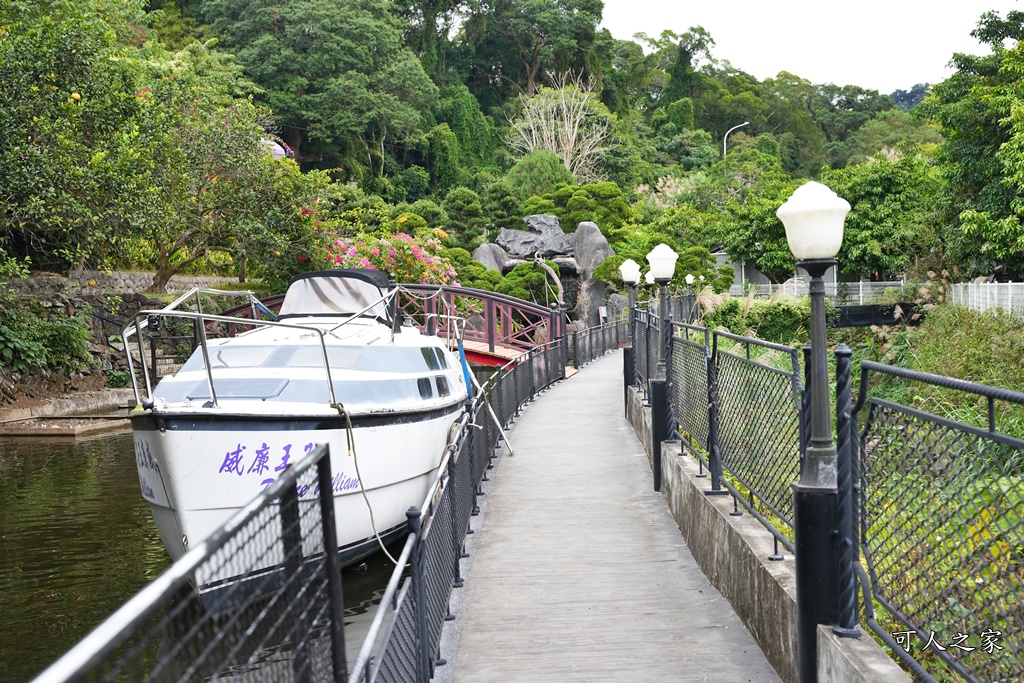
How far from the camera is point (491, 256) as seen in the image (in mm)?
45594

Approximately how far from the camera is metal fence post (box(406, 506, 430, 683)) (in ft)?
15.8

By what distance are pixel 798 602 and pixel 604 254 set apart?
1659 inches

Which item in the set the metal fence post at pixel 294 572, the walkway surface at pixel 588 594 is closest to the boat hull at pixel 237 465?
the walkway surface at pixel 588 594

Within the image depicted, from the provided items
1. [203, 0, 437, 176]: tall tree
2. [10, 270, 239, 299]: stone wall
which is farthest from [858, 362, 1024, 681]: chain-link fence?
[203, 0, 437, 176]: tall tree

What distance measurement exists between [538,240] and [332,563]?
45.7 m

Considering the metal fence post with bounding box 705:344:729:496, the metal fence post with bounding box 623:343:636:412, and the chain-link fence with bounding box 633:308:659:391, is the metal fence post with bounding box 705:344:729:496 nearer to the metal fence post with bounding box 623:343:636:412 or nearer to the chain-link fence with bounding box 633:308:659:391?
the chain-link fence with bounding box 633:308:659:391

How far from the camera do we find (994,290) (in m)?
25.7

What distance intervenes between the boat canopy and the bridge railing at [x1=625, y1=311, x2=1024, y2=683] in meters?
7.22

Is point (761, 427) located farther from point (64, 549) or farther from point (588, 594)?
point (64, 549)

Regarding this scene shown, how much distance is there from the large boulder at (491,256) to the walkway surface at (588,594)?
109 feet

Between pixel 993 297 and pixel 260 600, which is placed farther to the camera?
pixel 993 297

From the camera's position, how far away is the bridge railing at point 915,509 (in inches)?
127

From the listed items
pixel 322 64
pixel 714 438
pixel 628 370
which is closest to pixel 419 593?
pixel 714 438

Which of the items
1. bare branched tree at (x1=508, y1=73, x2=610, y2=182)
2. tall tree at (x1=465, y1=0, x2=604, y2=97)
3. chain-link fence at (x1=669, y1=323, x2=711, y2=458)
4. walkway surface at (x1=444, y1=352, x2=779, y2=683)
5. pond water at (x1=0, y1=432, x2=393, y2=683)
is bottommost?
pond water at (x1=0, y1=432, x2=393, y2=683)
